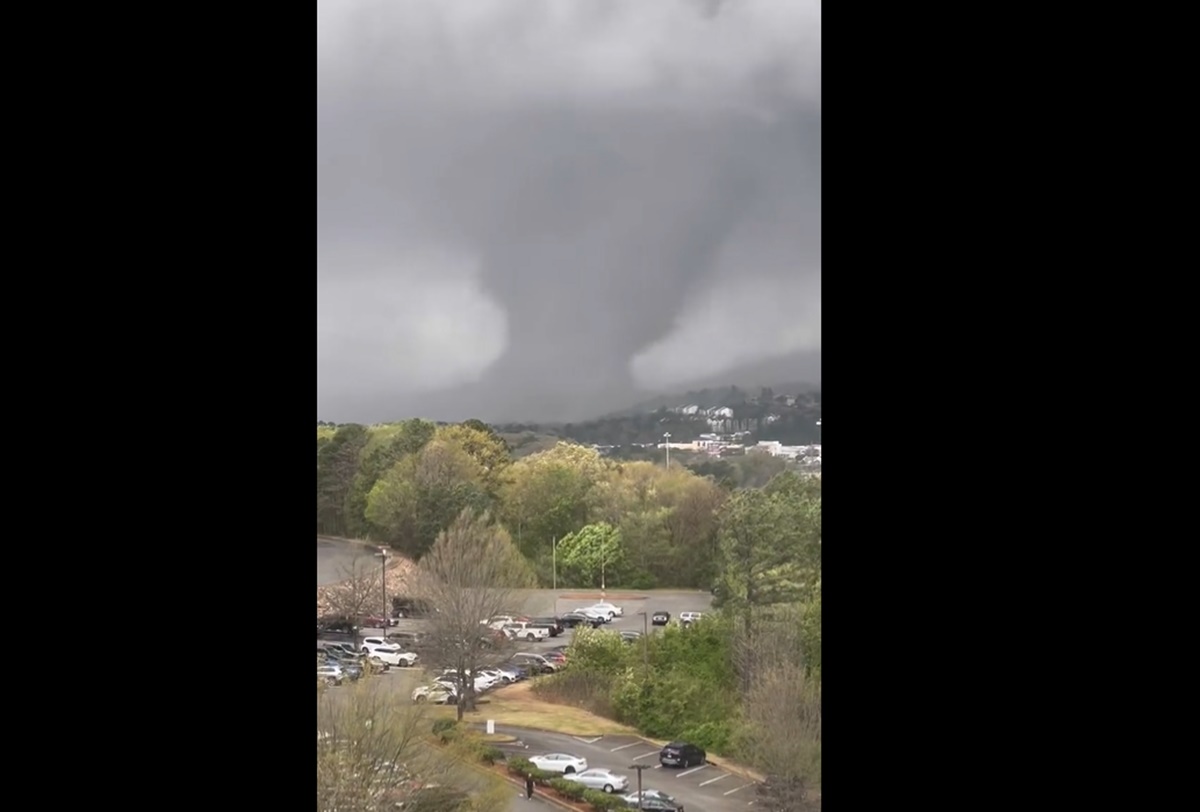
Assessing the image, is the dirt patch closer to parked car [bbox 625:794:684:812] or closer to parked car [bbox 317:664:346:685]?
parked car [bbox 625:794:684:812]

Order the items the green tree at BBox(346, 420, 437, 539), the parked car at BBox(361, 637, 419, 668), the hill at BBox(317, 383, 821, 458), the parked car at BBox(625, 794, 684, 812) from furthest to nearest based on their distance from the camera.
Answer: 1. the parked car at BBox(361, 637, 419, 668)
2. the parked car at BBox(625, 794, 684, 812)
3. the green tree at BBox(346, 420, 437, 539)
4. the hill at BBox(317, 383, 821, 458)

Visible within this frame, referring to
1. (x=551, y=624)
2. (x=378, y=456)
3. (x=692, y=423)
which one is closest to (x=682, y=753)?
(x=551, y=624)

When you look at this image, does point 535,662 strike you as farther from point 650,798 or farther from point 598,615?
point 650,798

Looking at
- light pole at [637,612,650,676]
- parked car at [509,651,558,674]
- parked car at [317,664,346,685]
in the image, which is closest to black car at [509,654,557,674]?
parked car at [509,651,558,674]
